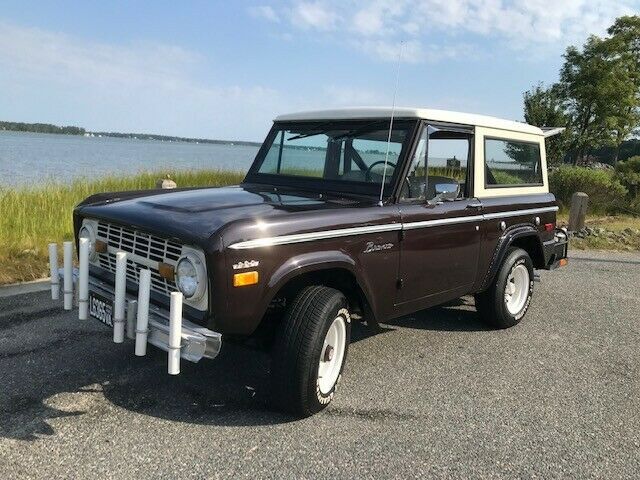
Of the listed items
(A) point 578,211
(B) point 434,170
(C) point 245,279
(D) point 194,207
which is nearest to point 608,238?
(A) point 578,211

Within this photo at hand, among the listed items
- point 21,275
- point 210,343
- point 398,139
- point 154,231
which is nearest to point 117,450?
point 210,343

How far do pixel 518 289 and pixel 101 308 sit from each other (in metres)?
4.03

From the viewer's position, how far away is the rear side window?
5023 mm

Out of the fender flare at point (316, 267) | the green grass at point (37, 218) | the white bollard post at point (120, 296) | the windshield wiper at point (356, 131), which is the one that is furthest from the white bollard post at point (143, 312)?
the green grass at point (37, 218)

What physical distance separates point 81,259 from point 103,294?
268 millimetres

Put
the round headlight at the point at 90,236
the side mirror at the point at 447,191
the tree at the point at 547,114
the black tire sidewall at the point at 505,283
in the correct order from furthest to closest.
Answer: the tree at the point at 547,114 → the black tire sidewall at the point at 505,283 → the side mirror at the point at 447,191 → the round headlight at the point at 90,236

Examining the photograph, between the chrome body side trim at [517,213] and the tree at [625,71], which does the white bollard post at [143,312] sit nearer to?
the chrome body side trim at [517,213]

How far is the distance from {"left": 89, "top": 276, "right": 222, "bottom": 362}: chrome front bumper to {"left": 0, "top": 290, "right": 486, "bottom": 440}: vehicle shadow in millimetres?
577

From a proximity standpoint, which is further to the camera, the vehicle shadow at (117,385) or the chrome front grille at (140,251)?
the vehicle shadow at (117,385)

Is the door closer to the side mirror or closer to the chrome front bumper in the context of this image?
the side mirror

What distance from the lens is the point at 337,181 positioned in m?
4.41

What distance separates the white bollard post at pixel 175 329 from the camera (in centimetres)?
288

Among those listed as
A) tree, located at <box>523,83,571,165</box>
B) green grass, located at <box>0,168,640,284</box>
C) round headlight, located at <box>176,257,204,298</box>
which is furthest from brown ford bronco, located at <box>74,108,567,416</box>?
tree, located at <box>523,83,571,165</box>

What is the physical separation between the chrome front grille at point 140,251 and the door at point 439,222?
1.62 meters
